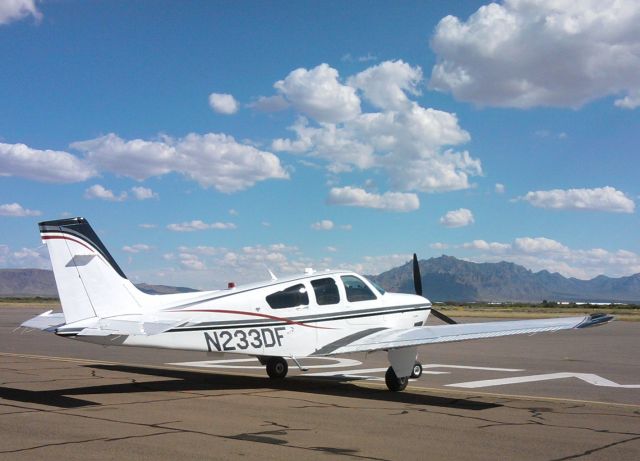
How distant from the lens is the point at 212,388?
13156mm

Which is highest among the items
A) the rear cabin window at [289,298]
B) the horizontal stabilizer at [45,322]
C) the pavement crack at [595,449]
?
the rear cabin window at [289,298]

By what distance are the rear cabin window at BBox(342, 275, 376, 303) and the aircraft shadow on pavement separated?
179cm

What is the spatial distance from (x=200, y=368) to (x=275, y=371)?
3006 millimetres

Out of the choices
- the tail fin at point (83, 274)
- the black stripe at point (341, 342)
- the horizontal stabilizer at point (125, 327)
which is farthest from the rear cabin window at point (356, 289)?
the tail fin at point (83, 274)

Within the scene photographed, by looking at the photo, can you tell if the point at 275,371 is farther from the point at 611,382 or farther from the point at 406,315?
the point at 611,382

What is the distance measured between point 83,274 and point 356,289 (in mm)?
5381

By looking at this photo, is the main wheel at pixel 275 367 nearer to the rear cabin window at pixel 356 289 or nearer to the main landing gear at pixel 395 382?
the rear cabin window at pixel 356 289

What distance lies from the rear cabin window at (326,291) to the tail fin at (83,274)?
340 cm

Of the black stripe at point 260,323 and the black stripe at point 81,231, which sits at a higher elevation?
the black stripe at point 81,231

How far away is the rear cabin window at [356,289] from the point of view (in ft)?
45.9

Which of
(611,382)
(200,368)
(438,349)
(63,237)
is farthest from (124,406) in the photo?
(438,349)

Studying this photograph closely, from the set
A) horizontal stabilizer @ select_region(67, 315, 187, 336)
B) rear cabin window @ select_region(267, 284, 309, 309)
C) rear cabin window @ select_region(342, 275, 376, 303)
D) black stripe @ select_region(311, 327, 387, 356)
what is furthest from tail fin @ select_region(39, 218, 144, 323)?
rear cabin window @ select_region(342, 275, 376, 303)

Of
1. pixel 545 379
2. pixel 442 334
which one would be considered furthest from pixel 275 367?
pixel 545 379

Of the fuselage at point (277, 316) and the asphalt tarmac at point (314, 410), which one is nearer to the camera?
the asphalt tarmac at point (314, 410)
